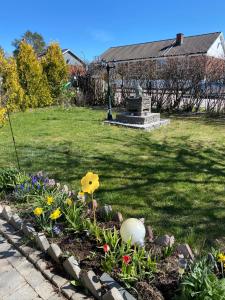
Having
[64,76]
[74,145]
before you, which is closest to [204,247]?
[74,145]

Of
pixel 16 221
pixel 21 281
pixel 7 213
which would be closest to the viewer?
pixel 21 281

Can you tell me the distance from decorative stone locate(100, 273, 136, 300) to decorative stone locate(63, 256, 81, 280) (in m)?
0.24

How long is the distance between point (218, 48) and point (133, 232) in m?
36.6

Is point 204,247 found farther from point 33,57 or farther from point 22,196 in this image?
point 33,57

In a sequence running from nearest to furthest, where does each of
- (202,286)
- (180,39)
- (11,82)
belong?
(202,286)
(11,82)
(180,39)

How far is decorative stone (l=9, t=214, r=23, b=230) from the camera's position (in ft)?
9.64

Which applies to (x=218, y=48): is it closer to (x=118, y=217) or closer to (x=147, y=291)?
(x=118, y=217)

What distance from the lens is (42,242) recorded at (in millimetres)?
2531

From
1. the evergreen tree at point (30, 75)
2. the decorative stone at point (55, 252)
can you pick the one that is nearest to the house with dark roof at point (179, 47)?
the evergreen tree at point (30, 75)

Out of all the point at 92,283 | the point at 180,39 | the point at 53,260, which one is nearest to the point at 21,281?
the point at 53,260

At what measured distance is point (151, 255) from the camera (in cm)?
226

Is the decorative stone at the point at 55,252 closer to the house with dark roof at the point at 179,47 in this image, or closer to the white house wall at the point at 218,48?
the house with dark roof at the point at 179,47

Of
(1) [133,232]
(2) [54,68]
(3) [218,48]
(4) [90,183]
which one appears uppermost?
(3) [218,48]

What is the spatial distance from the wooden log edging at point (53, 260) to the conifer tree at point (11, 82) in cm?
908
